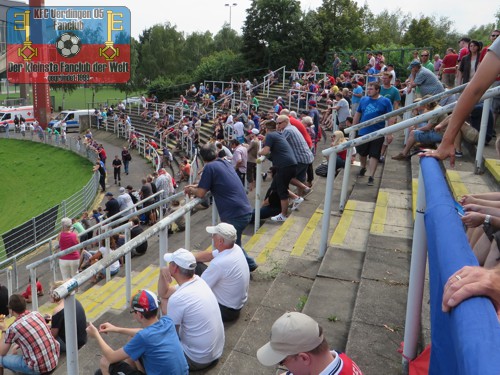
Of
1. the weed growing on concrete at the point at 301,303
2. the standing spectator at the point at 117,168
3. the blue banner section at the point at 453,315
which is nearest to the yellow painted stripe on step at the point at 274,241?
the weed growing on concrete at the point at 301,303

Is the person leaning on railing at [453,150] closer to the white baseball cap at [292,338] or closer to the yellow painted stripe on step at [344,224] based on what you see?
the white baseball cap at [292,338]

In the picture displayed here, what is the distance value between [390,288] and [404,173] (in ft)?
14.8

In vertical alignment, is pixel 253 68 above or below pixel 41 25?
below

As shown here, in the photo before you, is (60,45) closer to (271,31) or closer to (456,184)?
(271,31)

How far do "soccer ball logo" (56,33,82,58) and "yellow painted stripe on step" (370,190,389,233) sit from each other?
43869 mm

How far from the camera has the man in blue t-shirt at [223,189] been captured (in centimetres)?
523

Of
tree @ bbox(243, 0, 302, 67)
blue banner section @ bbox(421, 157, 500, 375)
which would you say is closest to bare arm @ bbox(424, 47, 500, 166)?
blue banner section @ bbox(421, 157, 500, 375)

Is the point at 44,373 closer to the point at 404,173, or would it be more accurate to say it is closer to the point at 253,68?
the point at 404,173

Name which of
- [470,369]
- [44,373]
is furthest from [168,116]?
[470,369]

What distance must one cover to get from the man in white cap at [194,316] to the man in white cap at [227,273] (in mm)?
463

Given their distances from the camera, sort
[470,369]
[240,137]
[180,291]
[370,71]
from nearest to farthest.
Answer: [470,369] → [180,291] → [240,137] → [370,71]

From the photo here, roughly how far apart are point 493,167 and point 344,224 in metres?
1.81

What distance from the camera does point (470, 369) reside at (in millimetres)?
927

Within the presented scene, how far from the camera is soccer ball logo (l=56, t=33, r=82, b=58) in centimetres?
4431
